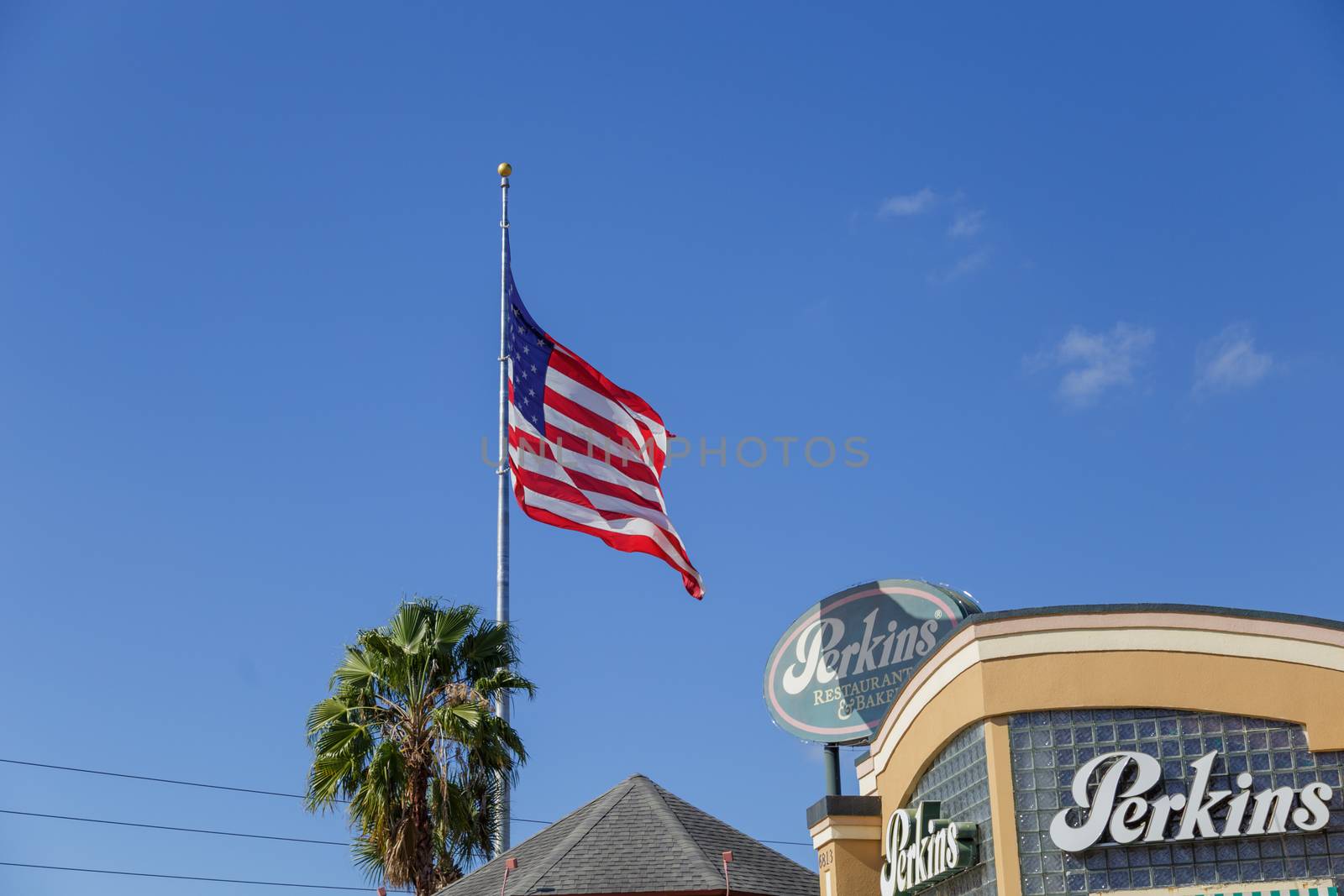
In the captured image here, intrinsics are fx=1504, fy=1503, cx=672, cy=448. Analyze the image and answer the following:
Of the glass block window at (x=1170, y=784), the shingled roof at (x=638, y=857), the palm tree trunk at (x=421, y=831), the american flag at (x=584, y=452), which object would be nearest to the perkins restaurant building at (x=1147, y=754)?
the glass block window at (x=1170, y=784)

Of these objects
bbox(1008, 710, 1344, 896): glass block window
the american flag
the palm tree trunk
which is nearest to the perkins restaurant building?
bbox(1008, 710, 1344, 896): glass block window

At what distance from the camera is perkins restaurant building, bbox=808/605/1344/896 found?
16.6m

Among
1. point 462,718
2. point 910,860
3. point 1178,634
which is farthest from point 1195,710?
point 462,718

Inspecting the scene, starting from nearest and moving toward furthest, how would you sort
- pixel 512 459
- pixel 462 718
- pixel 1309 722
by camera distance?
pixel 1309 722 → pixel 462 718 → pixel 512 459

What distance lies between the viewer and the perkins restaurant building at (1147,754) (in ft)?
54.4

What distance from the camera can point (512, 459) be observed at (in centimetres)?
2814

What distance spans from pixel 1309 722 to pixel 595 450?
576 inches

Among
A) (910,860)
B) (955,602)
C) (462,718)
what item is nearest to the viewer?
(910,860)

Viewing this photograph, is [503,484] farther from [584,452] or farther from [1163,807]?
[1163,807]

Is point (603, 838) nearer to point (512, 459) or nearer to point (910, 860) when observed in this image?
point (910, 860)

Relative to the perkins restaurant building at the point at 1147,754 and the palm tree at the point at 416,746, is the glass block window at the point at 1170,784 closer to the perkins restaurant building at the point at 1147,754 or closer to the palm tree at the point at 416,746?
the perkins restaurant building at the point at 1147,754

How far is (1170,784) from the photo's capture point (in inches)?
666

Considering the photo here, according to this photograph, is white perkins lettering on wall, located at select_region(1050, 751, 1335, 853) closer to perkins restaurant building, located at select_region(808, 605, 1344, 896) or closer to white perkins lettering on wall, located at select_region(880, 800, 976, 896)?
perkins restaurant building, located at select_region(808, 605, 1344, 896)

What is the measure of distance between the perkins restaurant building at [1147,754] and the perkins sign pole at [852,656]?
4.11 metres
